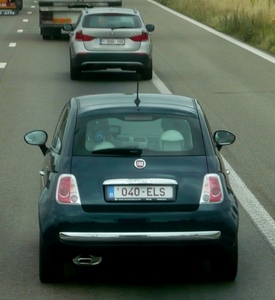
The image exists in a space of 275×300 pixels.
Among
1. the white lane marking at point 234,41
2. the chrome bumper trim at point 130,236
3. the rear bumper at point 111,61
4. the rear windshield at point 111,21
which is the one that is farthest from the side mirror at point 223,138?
the white lane marking at point 234,41

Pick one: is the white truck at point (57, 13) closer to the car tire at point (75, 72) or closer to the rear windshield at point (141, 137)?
the car tire at point (75, 72)

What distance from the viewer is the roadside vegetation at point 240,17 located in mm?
30306

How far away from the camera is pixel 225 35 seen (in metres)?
33.1

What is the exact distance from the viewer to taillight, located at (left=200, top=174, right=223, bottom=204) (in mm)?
7125

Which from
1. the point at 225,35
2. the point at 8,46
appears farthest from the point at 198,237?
the point at 225,35

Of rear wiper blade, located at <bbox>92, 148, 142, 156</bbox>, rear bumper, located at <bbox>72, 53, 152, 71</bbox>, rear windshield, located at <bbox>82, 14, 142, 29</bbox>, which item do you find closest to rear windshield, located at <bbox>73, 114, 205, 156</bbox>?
rear wiper blade, located at <bbox>92, 148, 142, 156</bbox>

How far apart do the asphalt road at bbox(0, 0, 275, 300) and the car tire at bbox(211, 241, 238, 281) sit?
0.06 meters

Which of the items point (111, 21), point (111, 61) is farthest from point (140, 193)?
point (111, 21)

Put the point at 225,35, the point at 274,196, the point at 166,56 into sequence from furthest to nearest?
the point at 225,35 < the point at 166,56 < the point at 274,196

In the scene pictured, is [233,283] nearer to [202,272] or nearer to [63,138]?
[202,272]

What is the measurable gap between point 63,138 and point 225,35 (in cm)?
2599

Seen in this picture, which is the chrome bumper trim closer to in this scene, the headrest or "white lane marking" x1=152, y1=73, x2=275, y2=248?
the headrest

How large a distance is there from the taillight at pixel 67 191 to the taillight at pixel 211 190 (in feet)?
2.67

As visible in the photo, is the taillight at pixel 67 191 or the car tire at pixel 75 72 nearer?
the taillight at pixel 67 191
